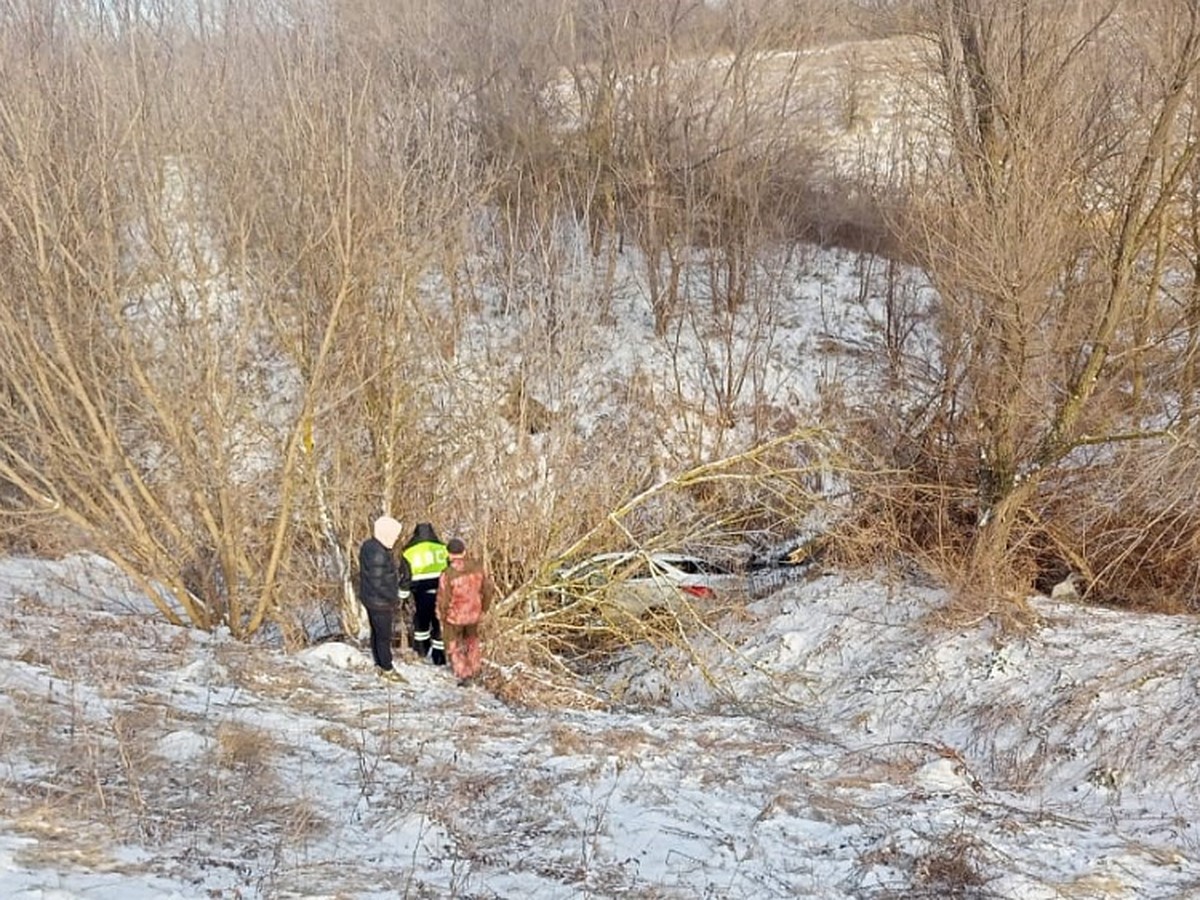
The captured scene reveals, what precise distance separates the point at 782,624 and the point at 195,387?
6.51 meters

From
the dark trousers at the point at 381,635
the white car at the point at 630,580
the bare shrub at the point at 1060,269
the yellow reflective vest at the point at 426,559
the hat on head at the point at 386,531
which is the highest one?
the bare shrub at the point at 1060,269

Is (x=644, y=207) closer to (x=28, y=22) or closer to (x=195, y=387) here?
(x=28, y=22)

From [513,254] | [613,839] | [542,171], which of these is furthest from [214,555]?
[542,171]

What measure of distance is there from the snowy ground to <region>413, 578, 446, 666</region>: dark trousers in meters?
0.37

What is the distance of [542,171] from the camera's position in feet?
60.1

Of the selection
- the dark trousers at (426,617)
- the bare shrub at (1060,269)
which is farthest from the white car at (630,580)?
the bare shrub at (1060,269)

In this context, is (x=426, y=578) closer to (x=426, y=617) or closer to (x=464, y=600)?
(x=426, y=617)

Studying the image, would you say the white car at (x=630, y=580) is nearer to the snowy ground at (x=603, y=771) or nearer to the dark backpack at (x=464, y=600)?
the snowy ground at (x=603, y=771)

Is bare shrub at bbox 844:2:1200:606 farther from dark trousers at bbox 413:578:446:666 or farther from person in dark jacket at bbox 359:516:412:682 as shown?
person in dark jacket at bbox 359:516:412:682

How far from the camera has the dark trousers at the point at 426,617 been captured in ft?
30.5

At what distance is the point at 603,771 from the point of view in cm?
625

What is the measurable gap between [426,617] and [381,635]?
84cm

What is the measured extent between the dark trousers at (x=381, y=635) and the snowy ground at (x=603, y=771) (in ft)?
0.54

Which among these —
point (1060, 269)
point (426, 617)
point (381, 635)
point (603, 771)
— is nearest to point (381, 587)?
point (381, 635)
